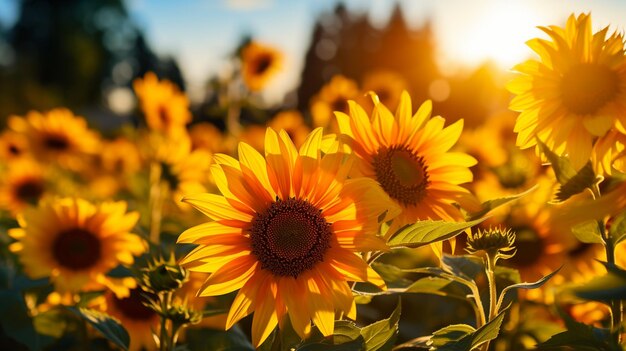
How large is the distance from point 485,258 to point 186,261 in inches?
26.3

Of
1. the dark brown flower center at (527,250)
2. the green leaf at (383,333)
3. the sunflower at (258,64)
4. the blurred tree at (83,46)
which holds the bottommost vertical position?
the dark brown flower center at (527,250)

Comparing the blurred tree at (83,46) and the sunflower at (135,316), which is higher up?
the blurred tree at (83,46)

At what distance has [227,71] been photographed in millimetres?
4992

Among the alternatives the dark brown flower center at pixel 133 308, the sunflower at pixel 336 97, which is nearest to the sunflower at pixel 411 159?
the dark brown flower center at pixel 133 308

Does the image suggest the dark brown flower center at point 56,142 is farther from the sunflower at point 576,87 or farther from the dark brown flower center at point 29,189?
the sunflower at point 576,87

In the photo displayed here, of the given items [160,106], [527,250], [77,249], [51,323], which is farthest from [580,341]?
[160,106]

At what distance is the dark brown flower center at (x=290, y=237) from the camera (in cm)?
140

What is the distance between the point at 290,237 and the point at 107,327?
56 centimetres

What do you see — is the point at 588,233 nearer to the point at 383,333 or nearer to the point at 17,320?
the point at 383,333

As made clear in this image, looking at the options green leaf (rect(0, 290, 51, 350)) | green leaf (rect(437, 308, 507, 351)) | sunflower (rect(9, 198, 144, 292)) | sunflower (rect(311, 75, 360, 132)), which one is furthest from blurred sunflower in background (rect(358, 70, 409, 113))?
green leaf (rect(437, 308, 507, 351))

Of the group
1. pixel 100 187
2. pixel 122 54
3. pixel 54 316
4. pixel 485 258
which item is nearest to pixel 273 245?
pixel 485 258

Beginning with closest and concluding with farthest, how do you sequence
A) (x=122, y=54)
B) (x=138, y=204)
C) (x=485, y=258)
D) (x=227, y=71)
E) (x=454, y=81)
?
(x=485, y=258) → (x=138, y=204) → (x=227, y=71) → (x=454, y=81) → (x=122, y=54)

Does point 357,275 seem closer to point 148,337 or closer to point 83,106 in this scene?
point 148,337

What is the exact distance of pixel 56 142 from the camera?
537cm
